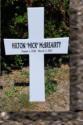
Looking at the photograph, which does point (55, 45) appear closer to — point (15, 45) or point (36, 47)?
point (36, 47)

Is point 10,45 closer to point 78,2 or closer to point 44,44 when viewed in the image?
point 44,44

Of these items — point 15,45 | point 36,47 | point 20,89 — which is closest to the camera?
point 36,47

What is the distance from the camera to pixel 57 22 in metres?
10.4

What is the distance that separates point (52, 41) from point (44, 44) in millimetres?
115

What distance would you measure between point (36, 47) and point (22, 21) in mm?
2388

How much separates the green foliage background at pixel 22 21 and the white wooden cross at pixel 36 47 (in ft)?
7.32

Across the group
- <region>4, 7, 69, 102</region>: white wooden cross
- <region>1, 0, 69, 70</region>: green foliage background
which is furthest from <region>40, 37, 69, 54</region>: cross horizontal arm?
<region>1, 0, 69, 70</region>: green foliage background

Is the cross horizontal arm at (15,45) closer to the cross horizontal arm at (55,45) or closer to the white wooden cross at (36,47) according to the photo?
the white wooden cross at (36,47)

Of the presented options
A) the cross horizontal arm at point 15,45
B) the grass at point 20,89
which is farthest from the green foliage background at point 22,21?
the cross horizontal arm at point 15,45

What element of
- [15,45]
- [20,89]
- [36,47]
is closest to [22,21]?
[20,89]

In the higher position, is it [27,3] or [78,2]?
[78,2]

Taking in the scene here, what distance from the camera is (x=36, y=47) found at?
7.65 metres

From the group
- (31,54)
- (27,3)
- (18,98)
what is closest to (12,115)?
(31,54)

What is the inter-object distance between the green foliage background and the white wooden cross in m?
2.23
